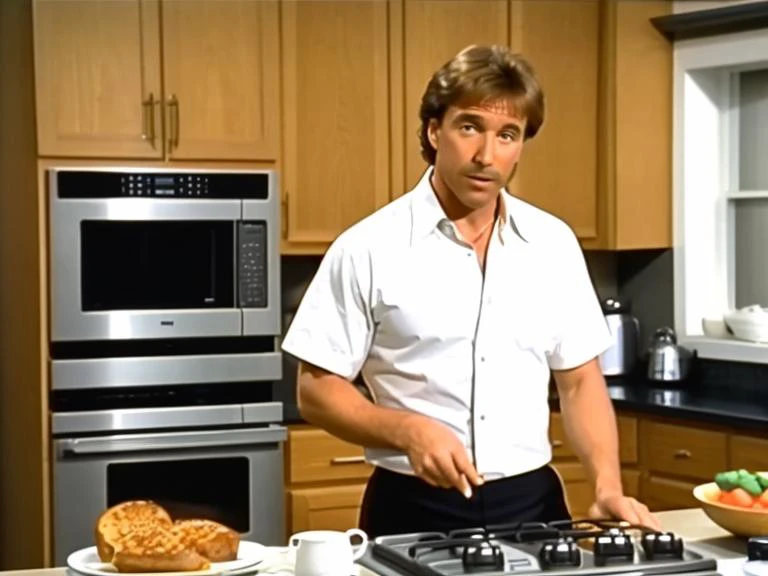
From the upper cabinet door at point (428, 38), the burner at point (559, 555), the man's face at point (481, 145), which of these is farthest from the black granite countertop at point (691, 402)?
the burner at point (559, 555)

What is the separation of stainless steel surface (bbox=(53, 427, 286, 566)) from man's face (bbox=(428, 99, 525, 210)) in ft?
5.71

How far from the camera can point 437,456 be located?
201 cm

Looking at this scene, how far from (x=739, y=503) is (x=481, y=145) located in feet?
2.33

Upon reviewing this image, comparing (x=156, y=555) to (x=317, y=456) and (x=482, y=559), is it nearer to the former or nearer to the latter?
(x=482, y=559)

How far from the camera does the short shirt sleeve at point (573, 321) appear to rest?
2.45m

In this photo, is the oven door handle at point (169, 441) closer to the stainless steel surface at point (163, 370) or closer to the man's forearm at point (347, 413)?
the stainless steel surface at point (163, 370)

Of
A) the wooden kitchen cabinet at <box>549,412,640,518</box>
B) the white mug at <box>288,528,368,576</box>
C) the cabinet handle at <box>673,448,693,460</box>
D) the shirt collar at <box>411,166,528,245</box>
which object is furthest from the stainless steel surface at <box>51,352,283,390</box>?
the white mug at <box>288,528,368,576</box>

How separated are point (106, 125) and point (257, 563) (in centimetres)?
215

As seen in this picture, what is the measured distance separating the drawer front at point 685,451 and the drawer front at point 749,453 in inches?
1.5

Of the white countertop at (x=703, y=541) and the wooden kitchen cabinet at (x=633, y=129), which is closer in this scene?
the white countertop at (x=703, y=541)

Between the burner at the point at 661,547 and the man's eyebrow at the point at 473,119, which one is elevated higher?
the man's eyebrow at the point at 473,119

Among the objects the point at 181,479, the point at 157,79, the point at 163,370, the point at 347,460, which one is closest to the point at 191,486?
the point at 181,479

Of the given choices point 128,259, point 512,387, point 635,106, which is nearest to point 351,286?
point 512,387

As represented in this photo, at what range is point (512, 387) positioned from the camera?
7.80 ft
